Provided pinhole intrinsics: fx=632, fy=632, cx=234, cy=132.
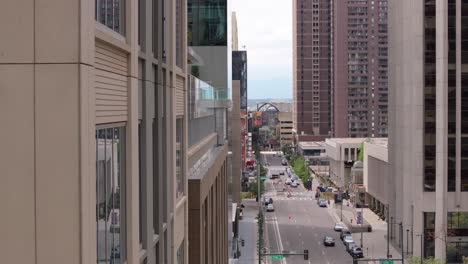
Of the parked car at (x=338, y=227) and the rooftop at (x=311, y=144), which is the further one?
the rooftop at (x=311, y=144)

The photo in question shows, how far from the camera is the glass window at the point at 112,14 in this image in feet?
24.3

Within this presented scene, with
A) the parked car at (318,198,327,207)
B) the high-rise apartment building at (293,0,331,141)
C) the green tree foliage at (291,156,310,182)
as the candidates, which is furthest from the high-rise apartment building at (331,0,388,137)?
the parked car at (318,198,327,207)

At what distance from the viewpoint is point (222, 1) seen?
45.1 meters

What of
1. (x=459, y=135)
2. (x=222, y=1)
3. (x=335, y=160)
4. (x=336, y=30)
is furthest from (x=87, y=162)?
(x=336, y=30)

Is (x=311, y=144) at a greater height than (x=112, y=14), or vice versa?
(x=112, y=14)

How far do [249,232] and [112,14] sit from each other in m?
63.2

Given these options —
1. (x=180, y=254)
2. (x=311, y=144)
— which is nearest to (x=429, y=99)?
(x=180, y=254)

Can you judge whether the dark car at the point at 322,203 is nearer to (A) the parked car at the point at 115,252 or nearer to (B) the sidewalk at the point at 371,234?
(B) the sidewalk at the point at 371,234

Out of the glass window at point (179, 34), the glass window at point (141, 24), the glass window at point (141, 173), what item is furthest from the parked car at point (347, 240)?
the glass window at point (141, 24)

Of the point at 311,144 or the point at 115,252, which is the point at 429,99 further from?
the point at 311,144

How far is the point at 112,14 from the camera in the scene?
800 centimetres

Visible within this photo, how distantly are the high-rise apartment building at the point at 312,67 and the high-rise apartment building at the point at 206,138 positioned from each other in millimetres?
129184

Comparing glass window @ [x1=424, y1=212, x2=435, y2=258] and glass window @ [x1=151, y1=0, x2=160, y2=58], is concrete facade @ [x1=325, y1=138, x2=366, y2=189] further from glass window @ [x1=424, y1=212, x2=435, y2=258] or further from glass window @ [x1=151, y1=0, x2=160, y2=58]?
glass window @ [x1=151, y1=0, x2=160, y2=58]
